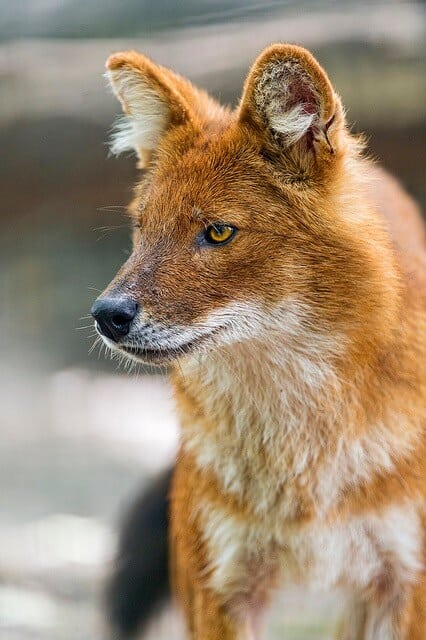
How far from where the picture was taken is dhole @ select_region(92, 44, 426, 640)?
8.38 ft

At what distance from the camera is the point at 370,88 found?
15.8 feet

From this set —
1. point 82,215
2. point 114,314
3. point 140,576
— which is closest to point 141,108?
point 114,314

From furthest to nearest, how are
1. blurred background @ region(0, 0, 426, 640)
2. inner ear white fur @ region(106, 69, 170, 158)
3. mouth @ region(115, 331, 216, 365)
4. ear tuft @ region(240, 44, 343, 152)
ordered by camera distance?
blurred background @ region(0, 0, 426, 640) < inner ear white fur @ region(106, 69, 170, 158) < mouth @ region(115, 331, 216, 365) < ear tuft @ region(240, 44, 343, 152)

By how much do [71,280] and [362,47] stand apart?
6.35ft

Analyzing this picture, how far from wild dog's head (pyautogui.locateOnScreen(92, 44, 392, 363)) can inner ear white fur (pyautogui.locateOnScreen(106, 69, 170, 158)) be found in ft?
0.79

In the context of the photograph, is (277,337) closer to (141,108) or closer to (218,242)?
(218,242)

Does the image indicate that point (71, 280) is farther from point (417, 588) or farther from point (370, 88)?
point (417, 588)

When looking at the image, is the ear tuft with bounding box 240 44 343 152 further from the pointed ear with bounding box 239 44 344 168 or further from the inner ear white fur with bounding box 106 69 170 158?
the inner ear white fur with bounding box 106 69 170 158

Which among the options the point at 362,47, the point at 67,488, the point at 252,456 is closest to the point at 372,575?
the point at 252,456

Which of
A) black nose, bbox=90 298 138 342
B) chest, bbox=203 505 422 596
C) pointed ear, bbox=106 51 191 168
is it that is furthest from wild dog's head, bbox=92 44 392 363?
chest, bbox=203 505 422 596

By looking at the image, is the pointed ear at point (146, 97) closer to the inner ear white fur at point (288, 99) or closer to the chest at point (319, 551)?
the inner ear white fur at point (288, 99)

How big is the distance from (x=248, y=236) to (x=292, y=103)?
1.10 ft

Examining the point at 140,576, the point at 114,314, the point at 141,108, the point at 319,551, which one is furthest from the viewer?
the point at 140,576

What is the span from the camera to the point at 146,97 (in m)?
2.89
